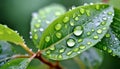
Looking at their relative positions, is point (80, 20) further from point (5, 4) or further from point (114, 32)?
point (5, 4)

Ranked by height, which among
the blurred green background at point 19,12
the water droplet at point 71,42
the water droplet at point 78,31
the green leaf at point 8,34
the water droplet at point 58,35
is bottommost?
the water droplet at point 71,42

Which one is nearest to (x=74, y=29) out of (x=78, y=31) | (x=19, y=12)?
(x=78, y=31)

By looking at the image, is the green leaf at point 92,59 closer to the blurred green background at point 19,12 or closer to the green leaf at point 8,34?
the green leaf at point 8,34

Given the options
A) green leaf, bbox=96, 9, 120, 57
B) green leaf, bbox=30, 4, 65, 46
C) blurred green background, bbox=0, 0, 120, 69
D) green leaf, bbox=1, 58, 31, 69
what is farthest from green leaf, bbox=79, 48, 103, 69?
blurred green background, bbox=0, 0, 120, 69

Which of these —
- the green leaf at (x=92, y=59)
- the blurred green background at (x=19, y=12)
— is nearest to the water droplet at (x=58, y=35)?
the green leaf at (x=92, y=59)

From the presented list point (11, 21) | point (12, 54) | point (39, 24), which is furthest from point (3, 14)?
point (12, 54)

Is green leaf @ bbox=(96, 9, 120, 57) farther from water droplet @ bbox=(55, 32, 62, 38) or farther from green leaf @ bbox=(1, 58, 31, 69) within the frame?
green leaf @ bbox=(1, 58, 31, 69)
